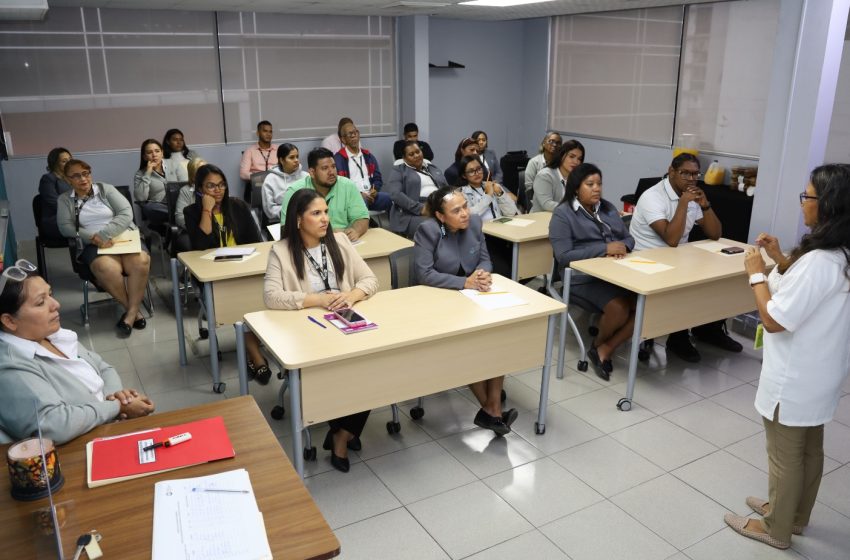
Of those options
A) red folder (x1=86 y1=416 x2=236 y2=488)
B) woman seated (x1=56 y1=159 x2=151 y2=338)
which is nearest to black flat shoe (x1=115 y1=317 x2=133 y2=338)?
woman seated (x1=56 y1=159 x2=151 y2=338)

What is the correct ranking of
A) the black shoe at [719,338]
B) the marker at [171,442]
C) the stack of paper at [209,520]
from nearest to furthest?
the stack of paper at [209,520], the marker at [171,442], the black shoe at [719,338]

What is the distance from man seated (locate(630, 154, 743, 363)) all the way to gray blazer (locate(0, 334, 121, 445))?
148 inches

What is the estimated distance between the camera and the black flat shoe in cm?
504

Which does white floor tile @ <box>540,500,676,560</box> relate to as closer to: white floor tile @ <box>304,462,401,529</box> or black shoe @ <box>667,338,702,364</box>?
white floor tile @ <box>304,462,401,529</box>

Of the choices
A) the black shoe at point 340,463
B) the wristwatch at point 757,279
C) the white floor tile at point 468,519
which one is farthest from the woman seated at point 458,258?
the wristwatch at point 757,279

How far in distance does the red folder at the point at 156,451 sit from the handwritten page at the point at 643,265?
283cm

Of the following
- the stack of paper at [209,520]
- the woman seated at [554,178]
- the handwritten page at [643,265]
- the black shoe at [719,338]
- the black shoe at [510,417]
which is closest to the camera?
the stack of paper at [209,520]

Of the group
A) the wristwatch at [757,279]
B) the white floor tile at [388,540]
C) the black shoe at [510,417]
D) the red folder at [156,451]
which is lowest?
the white floor tile at [388,540]

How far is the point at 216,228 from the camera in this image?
4.72m

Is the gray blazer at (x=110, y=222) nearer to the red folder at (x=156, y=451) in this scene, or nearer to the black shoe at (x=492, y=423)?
the black shoe at (x=492, y=423)

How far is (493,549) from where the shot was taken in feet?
8.97

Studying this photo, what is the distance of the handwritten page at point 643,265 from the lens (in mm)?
4059

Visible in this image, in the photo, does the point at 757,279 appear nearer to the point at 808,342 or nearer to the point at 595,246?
the point at 808,342

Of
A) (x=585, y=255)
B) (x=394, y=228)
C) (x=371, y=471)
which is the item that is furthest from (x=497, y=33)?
(x=371, y=471)
